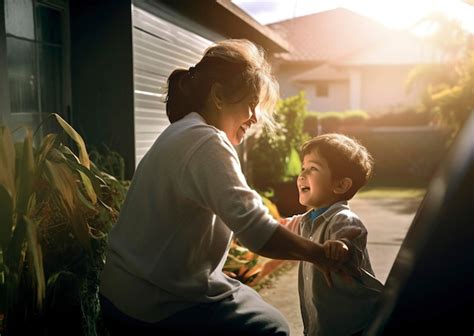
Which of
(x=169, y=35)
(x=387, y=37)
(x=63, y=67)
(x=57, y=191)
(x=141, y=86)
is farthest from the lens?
(x=387, y=37)

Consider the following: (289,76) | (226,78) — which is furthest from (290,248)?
(289,76)

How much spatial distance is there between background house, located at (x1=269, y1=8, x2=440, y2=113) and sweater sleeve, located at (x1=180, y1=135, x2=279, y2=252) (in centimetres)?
3191

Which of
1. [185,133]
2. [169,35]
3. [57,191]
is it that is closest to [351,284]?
[185,133]

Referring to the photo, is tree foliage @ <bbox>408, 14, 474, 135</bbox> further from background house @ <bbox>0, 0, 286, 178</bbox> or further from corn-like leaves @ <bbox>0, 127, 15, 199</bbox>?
corn-like leaves @ <bbox>0, 127, 15, 199</bbox>

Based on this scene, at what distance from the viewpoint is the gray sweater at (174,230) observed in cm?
191

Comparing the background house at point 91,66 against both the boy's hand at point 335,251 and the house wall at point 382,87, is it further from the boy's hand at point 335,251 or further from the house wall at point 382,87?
the house wall at point 382,87

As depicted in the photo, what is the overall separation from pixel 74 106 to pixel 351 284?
3.29 meters

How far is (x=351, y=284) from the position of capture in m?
2.36

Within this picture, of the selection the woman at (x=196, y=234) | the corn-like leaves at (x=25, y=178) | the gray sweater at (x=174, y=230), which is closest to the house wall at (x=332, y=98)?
the corn-like leaves at (x=25, y=178)

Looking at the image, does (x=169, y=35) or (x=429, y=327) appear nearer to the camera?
(x=429, y=327)

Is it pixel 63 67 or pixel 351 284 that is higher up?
pixel 63 67

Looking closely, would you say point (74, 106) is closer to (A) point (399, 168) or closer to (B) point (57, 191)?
(B) point (57, 191)

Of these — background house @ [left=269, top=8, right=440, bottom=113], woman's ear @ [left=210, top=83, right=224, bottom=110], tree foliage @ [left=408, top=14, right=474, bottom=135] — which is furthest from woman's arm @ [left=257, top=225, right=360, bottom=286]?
background house @ [left=269, top=8, right=440, bottom=113]

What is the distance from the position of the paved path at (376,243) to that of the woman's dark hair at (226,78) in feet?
8.68
